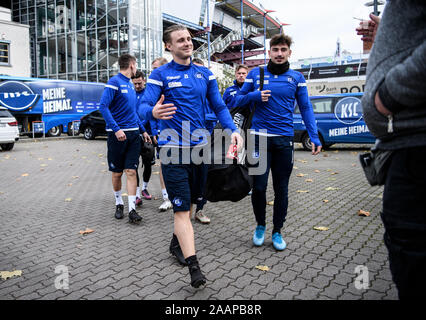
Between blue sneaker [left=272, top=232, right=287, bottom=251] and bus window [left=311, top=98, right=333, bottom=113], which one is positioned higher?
bus window [left=311, top=98, right=333, bottom=113]

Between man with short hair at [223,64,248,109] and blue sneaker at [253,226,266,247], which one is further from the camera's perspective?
man with short hair at [223,64,248,109]

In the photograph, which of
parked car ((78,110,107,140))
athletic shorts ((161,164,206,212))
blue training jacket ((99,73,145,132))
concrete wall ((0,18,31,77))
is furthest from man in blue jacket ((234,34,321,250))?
concrete wall ((0,18,31,77))

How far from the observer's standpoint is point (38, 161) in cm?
1208

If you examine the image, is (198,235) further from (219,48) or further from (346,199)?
(219,48)

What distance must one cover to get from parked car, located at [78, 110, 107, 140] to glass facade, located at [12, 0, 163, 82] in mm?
10449

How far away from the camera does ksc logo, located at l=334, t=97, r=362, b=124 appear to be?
12617 millimetres

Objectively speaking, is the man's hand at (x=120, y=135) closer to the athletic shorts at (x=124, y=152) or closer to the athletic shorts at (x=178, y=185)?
the athletic shorts at (x=124, y=152)

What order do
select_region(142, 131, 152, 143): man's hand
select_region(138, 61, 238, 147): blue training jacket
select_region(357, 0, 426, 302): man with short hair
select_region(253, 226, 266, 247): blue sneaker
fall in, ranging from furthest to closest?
select_region(142, 131, 152, 143): man's hand, select_region(253, 226, 266, 247): blue sneaker, select_region(138, 61, 238, 147): blue training jacket, select_region(357, 0, 426, 302): man with short hair

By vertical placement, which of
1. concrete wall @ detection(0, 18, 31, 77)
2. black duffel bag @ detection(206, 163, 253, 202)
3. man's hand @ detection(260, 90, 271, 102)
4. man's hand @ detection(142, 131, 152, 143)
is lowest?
black duffel bag @ detection(206, 163, 253, 202)

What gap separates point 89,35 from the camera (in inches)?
1251

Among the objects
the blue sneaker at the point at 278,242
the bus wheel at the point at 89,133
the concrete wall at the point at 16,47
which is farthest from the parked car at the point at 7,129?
the concrete wall at the point at 16,47

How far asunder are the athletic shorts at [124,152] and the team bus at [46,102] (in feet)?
60.9

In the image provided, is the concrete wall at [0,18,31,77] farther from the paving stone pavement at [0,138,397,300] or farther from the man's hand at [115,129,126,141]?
the man's hand at [115,129,126,141]

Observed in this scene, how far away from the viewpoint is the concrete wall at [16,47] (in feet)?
98.4
